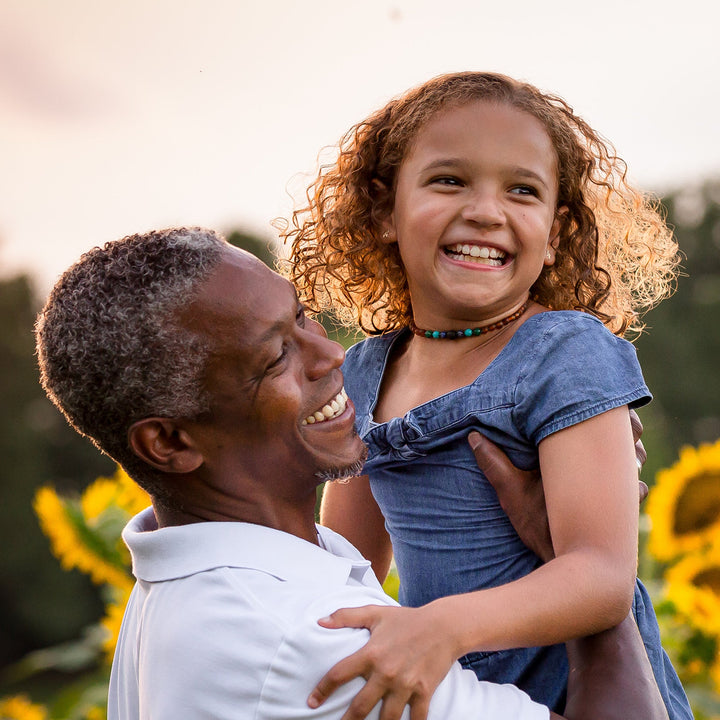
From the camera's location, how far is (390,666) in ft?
6.22

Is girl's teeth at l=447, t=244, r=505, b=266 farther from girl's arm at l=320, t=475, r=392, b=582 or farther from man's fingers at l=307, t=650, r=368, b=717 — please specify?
man's fingers at l=307, t=650, r=368, b=717

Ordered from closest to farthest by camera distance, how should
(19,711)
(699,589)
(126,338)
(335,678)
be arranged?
(335,678)
(126,338)
(699,589)
(19,711)

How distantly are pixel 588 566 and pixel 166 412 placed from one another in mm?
1022

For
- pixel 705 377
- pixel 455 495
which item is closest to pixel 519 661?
pixel 455 495

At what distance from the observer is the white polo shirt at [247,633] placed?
189 centimetres

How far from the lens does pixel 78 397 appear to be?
2.11 meters

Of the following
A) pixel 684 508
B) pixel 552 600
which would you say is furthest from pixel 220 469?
pixel 684 508

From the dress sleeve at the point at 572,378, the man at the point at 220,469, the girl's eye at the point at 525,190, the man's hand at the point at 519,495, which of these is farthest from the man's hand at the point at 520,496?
the girl's eye at the point at 525,190

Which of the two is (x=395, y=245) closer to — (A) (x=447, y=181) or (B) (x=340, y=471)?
(A) (x=447, y=181)

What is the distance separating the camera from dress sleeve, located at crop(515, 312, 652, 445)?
2328 mm

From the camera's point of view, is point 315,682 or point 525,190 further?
point 525,190

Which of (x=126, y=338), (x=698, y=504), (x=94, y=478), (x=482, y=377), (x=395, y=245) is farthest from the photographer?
(x=94, y=478)

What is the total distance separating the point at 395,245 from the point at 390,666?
1695 millimetres

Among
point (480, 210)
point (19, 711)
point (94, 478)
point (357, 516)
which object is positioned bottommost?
point (94, 478)
